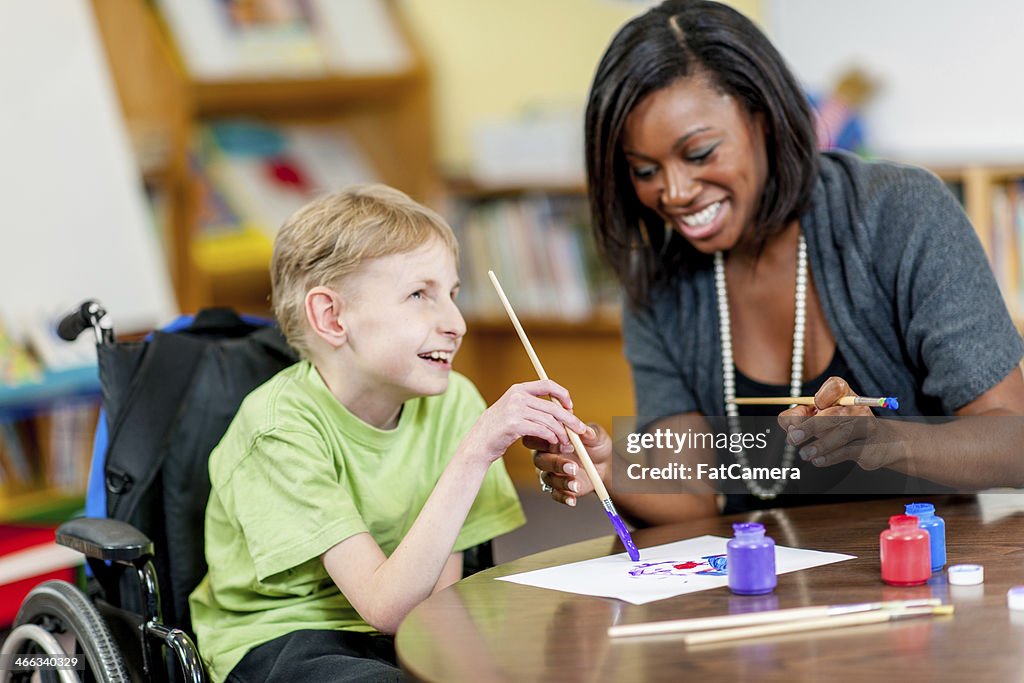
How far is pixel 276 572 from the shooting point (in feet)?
4.71

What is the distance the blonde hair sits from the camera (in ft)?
5.01

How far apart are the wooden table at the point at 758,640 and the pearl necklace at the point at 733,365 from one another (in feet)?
1.19

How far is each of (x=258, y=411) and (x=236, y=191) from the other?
94.2 inches

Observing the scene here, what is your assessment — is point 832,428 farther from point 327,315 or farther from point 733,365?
point 327,315

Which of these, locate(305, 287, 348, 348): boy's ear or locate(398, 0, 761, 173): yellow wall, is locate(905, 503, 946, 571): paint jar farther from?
locate(398, 0, 761, 173): yellow wall

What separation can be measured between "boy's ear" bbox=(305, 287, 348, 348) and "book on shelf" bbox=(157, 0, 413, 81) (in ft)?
7.12

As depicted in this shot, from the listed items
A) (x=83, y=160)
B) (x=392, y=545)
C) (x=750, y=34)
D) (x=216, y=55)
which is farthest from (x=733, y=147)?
(x=216, y=55)

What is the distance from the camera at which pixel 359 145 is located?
431cm

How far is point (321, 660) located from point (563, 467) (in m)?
0.33

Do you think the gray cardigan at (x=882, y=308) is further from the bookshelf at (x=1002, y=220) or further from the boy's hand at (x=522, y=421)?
the bookshelf at (x=1002, y=220)

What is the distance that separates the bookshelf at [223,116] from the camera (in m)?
3.43

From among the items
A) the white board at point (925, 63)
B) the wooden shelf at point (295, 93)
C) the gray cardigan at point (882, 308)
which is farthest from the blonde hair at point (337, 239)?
the white board at point (925, 63)

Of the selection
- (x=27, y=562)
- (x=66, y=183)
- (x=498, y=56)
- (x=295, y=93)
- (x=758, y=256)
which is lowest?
(x=27, y=562)

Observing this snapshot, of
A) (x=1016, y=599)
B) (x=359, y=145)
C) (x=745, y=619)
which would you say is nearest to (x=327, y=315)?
(x=745, y=619)
